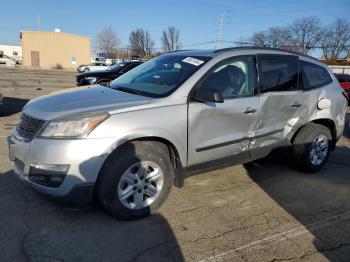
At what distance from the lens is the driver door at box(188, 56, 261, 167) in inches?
148

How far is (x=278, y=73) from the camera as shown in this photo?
456cm

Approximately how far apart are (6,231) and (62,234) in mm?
517

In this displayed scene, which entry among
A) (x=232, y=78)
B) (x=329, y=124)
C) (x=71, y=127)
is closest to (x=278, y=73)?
(x=232, y=78)

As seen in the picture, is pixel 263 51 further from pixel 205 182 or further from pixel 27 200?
pixel 27 200

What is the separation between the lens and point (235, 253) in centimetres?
301

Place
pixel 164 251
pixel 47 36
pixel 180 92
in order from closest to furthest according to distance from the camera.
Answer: pixel 164 251
pixel 180 92
pixel 47 36

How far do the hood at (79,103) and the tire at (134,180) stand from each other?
1.42ft

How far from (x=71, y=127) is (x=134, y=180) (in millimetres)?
830

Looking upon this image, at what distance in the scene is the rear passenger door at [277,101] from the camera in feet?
14.3

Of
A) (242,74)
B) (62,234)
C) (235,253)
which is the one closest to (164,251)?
(235,253)

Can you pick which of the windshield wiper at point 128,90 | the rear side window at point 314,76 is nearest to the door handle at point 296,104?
the rear side window at point 314,76

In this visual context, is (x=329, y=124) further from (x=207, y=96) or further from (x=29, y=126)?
(x=29, y=126)

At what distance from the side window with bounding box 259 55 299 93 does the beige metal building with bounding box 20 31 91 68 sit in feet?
178

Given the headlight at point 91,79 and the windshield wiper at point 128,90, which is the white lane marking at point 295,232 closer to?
the windshield wiper at point 128,90
